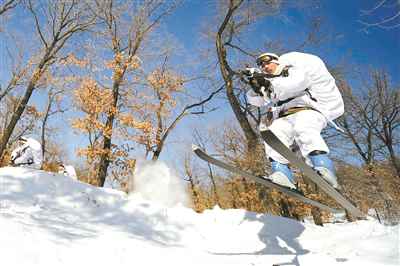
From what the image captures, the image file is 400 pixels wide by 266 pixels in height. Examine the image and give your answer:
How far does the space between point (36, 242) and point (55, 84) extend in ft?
50.0

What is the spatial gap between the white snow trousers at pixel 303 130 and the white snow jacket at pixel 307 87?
15 centimetres

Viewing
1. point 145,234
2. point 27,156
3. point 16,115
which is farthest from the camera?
point 16,115

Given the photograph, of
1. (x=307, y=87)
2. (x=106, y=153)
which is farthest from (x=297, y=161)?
(x=106, y=153)

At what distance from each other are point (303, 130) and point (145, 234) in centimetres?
321

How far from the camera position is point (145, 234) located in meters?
5.37

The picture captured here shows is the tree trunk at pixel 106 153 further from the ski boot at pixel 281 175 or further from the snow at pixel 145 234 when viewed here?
the ski boot at pixel 281 175

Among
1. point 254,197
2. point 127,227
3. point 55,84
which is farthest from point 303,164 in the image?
point 55,84

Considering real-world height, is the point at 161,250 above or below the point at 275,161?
Result: below

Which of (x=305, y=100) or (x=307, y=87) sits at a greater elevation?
(x=307, y=87)

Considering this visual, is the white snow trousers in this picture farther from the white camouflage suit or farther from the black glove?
the black glove

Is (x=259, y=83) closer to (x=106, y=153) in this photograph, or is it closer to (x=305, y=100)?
(x=305, y=100)

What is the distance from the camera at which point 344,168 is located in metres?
18.6

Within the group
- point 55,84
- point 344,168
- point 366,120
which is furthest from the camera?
point 366,120

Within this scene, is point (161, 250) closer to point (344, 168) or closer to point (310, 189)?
point (310, 189)
